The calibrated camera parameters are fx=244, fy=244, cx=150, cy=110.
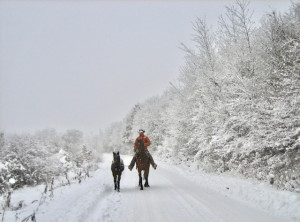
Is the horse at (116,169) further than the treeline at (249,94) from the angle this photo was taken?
Yes

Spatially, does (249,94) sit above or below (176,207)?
above

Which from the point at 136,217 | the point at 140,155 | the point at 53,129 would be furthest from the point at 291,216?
the point at 53,129

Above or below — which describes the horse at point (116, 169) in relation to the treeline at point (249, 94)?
below

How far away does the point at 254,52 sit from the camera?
13320mm

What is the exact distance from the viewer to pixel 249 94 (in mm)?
→ 11836

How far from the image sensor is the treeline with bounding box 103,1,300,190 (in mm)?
8984

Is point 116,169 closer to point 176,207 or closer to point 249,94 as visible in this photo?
point 176,207

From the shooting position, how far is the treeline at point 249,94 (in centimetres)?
898

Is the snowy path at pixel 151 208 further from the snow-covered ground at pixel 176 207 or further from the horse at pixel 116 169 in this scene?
the horse at pixel 116 169

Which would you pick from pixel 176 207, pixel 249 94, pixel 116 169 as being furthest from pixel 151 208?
pixel 249 94

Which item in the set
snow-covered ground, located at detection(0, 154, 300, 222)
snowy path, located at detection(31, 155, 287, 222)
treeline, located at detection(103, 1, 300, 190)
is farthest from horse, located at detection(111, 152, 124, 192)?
snowy path, located at detection(31, 155, 287, 222)

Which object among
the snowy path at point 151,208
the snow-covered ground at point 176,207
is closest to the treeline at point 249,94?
the snow-covered ground at point 176,207

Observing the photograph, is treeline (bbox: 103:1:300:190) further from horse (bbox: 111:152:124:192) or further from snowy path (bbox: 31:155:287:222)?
snowy path (bbox: 31:155:287:222)

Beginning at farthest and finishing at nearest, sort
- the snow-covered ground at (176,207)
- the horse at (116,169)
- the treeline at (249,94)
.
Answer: the horse at (116,169)
the treeline at (249,94)
the snow-covered ground at (176,207)
